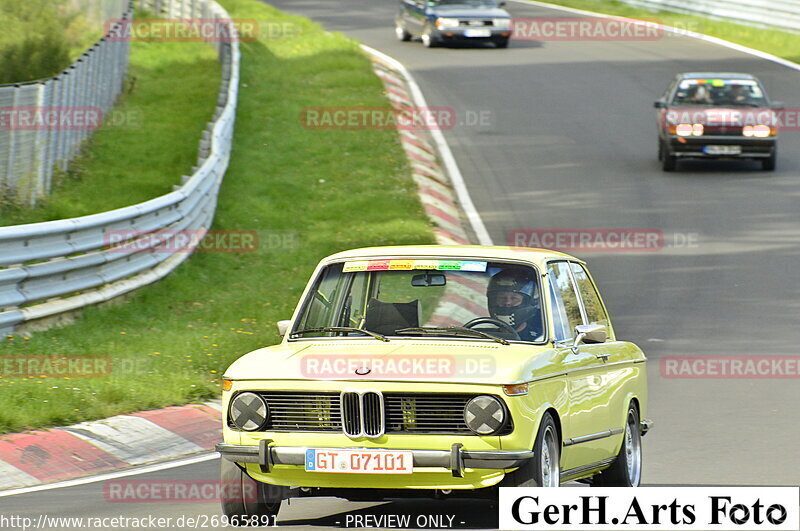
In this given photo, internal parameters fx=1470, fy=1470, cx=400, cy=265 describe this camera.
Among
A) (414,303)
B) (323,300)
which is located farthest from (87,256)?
(414,303)

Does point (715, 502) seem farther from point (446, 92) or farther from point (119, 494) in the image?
point (446, 92)

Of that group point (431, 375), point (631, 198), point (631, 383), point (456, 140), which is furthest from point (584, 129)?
point (431, 375)

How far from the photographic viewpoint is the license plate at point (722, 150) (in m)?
27.0

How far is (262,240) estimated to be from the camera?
2047cm

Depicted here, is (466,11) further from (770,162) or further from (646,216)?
(646,216)

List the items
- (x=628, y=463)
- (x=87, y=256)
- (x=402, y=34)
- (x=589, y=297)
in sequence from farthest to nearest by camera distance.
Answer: (x=402, y=34) → (x=87, y=256) → (x=589, y=297) → (x=628, y=463)

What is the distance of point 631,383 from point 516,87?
2582 cm

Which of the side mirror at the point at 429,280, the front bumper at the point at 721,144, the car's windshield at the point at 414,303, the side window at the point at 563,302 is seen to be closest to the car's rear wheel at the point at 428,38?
the front bumper at the point at 721,144

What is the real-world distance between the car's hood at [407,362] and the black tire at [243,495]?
521 mm

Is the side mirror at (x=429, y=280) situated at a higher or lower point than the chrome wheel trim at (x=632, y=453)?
higher

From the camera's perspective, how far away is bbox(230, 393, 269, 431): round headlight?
7828 mm

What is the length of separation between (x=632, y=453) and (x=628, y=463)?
0.21 meters

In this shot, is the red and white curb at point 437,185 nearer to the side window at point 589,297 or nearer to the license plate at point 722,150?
the side window at point 589,297

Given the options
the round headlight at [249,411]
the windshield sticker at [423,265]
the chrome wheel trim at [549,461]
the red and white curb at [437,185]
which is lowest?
the red and white curb at [437,185]
